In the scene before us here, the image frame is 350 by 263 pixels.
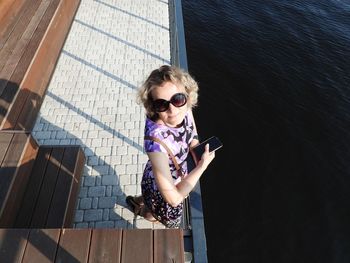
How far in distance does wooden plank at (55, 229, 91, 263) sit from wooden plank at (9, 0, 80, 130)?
2.72 meters

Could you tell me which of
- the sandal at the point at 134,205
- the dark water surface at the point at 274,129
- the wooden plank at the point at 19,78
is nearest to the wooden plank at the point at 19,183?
the wooden plank at the point at 19,78

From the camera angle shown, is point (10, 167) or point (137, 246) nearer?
point (137, 246)

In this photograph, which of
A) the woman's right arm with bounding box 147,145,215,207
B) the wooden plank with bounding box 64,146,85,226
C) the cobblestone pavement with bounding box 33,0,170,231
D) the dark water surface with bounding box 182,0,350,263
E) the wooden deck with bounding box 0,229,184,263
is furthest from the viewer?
the dark water surface with bounding box 182,0,350,263

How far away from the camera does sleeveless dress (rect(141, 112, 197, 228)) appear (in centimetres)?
262

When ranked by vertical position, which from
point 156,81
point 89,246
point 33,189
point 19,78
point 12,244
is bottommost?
point 33,189

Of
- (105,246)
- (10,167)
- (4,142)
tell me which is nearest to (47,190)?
(10,167)

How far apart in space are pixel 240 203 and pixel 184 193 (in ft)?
17.4

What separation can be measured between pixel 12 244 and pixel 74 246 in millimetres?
507

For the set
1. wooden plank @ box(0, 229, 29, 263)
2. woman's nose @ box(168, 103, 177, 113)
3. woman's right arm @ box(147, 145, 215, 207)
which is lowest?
wooden plank @ box(0, 229, 29, 263)

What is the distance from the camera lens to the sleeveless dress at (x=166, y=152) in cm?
262

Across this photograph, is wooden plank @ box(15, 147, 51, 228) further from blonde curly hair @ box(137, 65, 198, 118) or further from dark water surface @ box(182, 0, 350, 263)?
dark water surface @ box(182, 0, 350, 263)

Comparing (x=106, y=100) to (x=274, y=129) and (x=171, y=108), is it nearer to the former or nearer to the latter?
(x=171, y=108)

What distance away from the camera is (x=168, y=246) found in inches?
112

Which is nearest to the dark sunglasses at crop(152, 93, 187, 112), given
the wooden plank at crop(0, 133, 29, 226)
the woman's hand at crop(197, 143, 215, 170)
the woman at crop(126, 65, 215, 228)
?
the woman at crop(126, 65, 215, 228)
